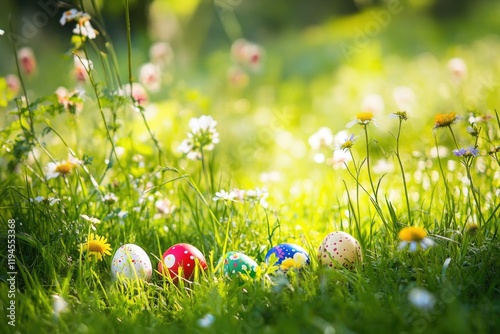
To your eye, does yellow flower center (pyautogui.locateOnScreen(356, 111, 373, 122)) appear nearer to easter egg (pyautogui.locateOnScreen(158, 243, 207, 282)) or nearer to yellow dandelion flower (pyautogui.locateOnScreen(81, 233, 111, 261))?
easter egg (pyautogui.locateOnScreen(158, 243, 207, 282))

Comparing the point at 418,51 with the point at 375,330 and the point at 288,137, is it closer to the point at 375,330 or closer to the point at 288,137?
the point at 288,137

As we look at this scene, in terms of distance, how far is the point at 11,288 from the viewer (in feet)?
6.20

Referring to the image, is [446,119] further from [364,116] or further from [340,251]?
[340,251]

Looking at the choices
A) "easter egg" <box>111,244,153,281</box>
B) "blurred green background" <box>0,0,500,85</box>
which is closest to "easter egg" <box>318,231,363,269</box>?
"easter egg" <box>111,244,153,281</box>

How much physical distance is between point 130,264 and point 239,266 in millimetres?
360

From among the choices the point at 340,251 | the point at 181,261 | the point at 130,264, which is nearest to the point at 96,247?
the point at 130,264

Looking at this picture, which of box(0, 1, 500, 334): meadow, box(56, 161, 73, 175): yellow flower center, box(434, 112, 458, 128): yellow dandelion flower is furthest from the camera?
box(56, 161, 73, 175): yellow flower center

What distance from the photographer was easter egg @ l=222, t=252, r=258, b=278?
6.42 feet

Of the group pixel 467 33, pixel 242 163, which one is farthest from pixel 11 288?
pixel 467 33

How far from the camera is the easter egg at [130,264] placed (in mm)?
1973

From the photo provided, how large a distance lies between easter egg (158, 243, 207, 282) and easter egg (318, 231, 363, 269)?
43cm

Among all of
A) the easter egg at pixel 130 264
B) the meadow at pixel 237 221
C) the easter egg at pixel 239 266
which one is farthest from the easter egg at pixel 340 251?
the easter egg at pixel 130 264

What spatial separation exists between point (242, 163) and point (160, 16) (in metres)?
4.81

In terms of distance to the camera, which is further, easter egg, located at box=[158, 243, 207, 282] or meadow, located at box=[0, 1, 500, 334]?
easter egg, located at box=[158, 243, 207, 282]
